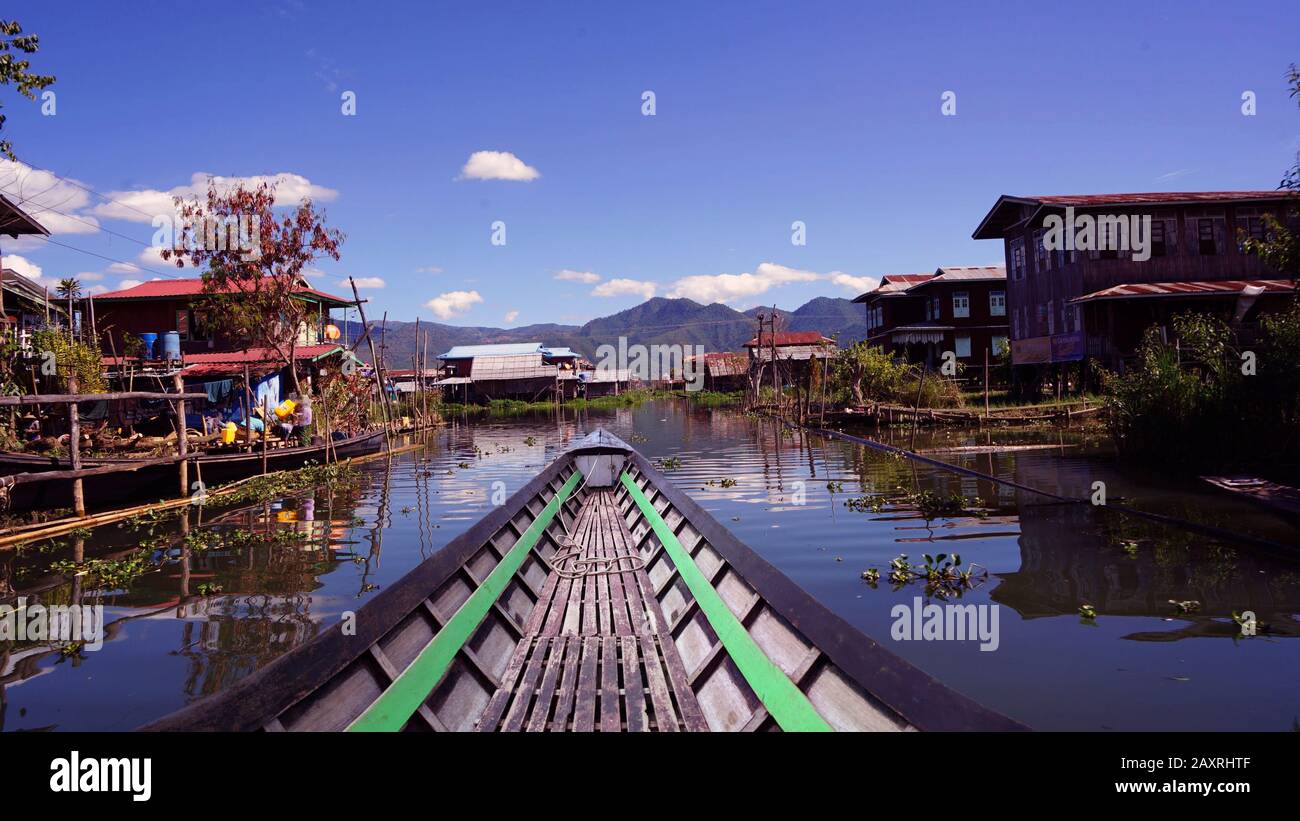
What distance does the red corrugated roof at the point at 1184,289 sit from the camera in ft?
94.1

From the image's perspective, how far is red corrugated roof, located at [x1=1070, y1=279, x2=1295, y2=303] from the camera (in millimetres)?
28688

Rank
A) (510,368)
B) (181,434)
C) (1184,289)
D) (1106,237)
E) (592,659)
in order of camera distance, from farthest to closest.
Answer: (510,368) → (1106,237) → (1184,289) → (181,434) → (592,659)

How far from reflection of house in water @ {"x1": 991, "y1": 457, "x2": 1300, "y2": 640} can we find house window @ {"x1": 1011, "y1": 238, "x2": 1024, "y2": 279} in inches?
1114

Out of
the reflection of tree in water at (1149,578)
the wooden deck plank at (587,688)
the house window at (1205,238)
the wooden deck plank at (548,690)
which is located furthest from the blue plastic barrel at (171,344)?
the house window at (1205,238)

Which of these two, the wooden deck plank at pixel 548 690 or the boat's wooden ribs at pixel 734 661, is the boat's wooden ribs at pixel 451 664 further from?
the boat's wooden ribs at pixel 734 661

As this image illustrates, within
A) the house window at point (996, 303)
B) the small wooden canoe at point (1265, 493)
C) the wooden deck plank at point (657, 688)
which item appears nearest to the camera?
the wooden deck plank at point (657, 688)

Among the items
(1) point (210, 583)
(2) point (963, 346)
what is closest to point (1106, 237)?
(2) point (963, 346)

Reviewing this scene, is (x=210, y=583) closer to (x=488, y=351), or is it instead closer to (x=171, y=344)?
(x=171, y=344)

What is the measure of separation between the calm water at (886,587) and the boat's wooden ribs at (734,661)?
2.08 meters

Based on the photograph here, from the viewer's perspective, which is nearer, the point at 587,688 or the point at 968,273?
the point at 587,688

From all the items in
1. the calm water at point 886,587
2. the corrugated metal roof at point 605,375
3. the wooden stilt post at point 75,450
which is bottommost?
the calm water at point 886,587

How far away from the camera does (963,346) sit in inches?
1858

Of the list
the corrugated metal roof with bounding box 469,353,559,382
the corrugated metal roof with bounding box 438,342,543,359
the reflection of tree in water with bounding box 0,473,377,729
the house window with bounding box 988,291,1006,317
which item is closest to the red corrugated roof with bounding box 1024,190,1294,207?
the house window with bounding box 988,291,1006,317

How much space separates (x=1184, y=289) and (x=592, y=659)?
31.3m
